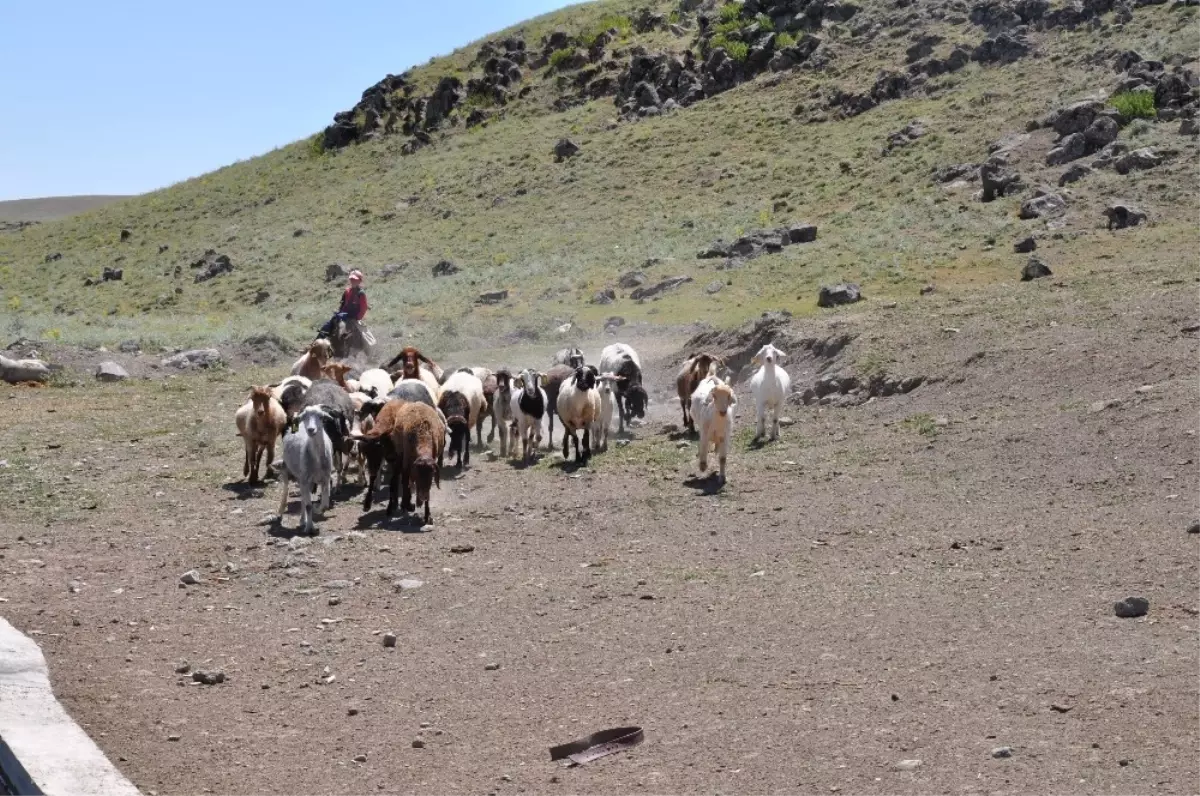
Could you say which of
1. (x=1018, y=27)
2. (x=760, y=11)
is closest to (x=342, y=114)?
(x=760, y=11)

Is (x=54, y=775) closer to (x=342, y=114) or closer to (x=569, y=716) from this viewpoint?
(x=569, y=716)

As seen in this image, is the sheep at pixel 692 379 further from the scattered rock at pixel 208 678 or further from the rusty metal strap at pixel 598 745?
the rusty metal strap at pixel 598 745

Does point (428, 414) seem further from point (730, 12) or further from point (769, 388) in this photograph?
point (730, 12)

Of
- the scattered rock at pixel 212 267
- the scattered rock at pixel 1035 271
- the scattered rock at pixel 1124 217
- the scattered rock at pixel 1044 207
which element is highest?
the scattered rock at pixel 212 267

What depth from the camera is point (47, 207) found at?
4788 inches

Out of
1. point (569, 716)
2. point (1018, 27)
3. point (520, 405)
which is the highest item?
point (1018, 27)

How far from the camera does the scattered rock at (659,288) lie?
3569cm

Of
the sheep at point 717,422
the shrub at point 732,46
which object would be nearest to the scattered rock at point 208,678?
the sheep at point 717,422

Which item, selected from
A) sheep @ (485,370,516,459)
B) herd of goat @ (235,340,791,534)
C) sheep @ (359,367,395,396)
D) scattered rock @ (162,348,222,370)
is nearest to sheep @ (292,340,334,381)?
herd of goat @ (235,340,791,534)

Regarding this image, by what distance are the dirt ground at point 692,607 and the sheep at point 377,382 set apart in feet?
5.02

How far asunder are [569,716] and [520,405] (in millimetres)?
9369

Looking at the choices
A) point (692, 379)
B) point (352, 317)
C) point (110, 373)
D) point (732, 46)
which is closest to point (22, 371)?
Answer: point (110, 373)

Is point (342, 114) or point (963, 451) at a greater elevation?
point (342, 114)

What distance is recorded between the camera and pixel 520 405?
17.7 m
